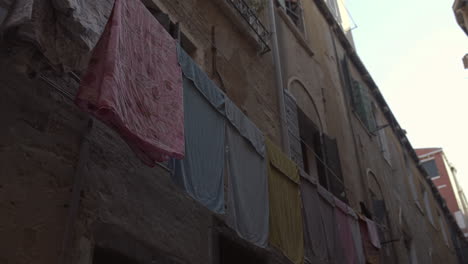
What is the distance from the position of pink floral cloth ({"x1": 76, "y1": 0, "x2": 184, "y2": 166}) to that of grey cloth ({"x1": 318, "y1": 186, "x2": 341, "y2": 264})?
3.80 m

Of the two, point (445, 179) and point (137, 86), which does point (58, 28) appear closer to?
point (137, 86)

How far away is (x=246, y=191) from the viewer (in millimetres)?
5793

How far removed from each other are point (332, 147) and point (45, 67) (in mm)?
7869

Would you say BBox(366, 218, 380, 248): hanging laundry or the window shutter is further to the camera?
the window shutter

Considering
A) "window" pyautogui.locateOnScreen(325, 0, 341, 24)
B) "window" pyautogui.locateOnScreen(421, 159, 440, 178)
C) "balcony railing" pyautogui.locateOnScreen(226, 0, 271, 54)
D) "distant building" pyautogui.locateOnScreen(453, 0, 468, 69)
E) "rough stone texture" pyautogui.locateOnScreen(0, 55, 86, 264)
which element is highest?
"window" pyautogui.locateOnScreen(421, 159, 440, 178)

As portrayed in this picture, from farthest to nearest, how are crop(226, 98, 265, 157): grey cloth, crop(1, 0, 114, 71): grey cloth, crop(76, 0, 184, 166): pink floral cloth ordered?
crop(226, 98, 265, 157): grey cloth
crop(76, 0, 184, 166): pink floral cloth
crop(1, 0, 114, 71): grey cloth

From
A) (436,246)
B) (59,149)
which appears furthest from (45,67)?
(436,246)

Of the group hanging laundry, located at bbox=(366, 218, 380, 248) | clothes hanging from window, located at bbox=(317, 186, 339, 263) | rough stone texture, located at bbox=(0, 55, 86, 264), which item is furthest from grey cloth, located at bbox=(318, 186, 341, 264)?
rough stone texture, located at bbox=(0, 55, 86, 264)

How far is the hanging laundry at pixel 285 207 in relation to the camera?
20.4ft

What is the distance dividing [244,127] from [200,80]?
0.97 m

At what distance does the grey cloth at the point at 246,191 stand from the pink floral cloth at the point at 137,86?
129cm

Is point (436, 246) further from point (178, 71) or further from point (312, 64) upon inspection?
point (178, 71)

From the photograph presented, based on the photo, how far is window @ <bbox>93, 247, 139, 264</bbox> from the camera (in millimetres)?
4379

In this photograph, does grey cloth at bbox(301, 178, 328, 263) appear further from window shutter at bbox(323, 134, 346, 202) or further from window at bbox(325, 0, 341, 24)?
window at bbox(325, 0, 341, 24)
